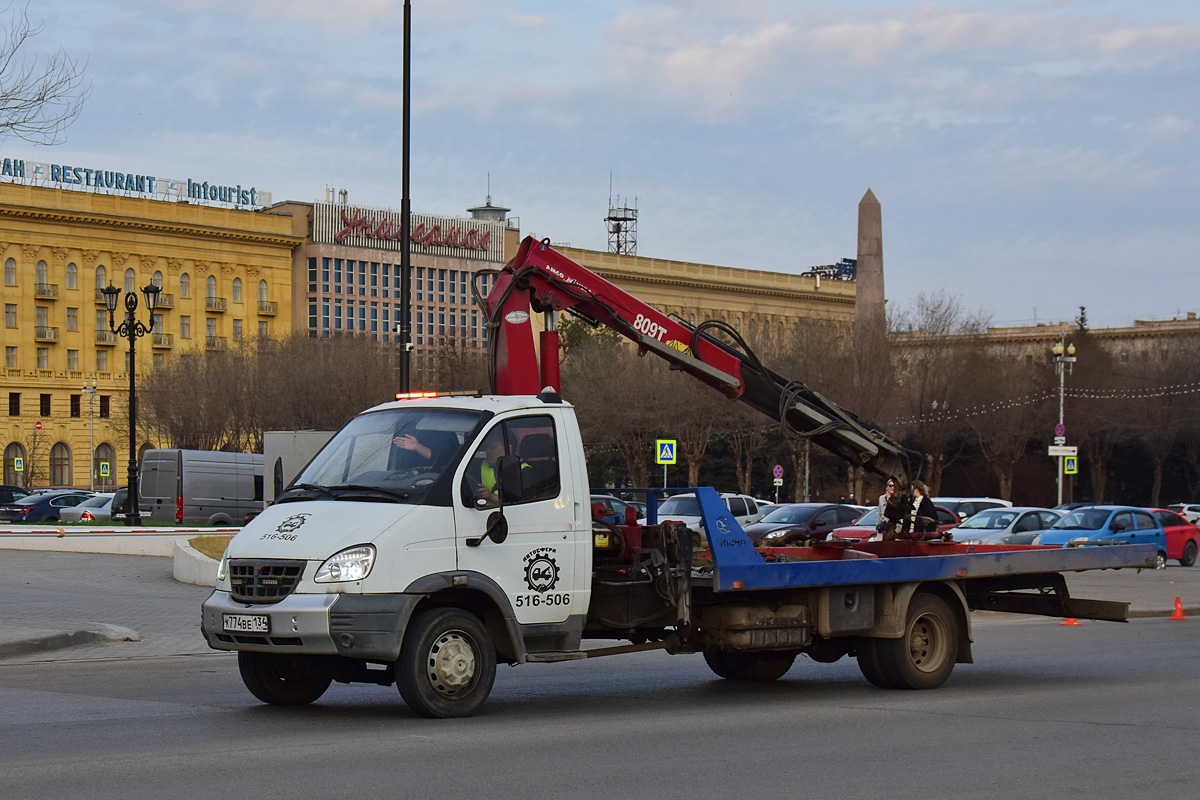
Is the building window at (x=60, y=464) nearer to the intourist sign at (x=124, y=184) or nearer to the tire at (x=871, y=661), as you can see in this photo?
the intourist sign at (x=124, y=184)

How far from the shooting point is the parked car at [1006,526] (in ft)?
107

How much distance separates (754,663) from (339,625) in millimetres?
4850

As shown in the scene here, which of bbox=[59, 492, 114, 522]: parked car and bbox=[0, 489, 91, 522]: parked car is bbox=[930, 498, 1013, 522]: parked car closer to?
bbox=[59, 492, 114, 522]: parked car

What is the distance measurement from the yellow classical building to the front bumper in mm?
84823

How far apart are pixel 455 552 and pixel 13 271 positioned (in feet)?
311

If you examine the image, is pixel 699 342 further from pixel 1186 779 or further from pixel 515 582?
pixel 1186 779

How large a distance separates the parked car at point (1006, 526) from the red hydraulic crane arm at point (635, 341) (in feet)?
61.0

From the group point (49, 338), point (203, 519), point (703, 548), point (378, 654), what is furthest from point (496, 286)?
point (49, 338)

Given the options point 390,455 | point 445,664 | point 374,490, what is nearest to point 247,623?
point 374,490

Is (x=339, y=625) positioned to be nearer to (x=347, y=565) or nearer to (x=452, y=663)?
(x=347, y=565)

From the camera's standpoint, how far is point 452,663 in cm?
1018

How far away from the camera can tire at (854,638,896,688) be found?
12.5m

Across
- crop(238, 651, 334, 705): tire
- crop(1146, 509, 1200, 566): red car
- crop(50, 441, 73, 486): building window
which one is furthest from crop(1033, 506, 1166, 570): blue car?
crop(50, 441, 73, 486): building window

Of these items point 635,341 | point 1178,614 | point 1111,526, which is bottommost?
point 1178,614
